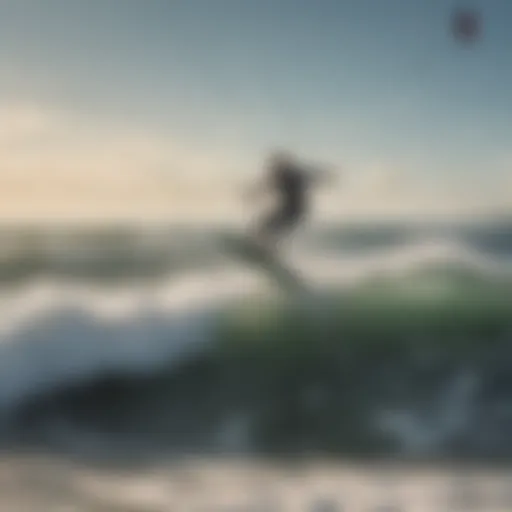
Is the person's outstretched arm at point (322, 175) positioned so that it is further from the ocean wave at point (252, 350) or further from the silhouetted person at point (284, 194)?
the ocean wave at point (252, 350)

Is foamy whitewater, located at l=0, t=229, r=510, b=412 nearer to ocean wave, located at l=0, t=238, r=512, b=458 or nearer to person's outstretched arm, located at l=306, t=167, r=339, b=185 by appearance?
ocean wave, located at l=0, t=238, r=512, b=458

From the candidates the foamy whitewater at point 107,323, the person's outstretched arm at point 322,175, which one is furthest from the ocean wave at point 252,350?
the person's outstretched arm at point 322,175

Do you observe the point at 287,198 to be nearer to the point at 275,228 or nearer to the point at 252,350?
the point at 275,228

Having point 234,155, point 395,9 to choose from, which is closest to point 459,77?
point 395,9

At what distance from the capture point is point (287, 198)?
3.49 ft

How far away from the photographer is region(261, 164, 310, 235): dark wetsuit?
3.47ft

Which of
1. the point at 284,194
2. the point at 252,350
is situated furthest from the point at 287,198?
the point at 252,350

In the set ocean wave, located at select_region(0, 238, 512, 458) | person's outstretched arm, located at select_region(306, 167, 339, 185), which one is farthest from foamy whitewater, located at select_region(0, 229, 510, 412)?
person's outstretched arm, located at select_region(306, 167, 339, 185)

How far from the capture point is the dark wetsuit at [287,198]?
1.06m

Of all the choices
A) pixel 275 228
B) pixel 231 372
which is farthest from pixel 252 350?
pixel 275 228

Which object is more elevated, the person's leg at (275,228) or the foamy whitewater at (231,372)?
the person's leg at (275,228)

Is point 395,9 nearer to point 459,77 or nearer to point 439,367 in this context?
point 459,77

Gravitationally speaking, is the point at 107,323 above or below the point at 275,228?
below

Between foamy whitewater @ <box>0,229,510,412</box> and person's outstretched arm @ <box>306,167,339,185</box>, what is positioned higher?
person's outstretched arm @ <box>306,167,339,185</box>
